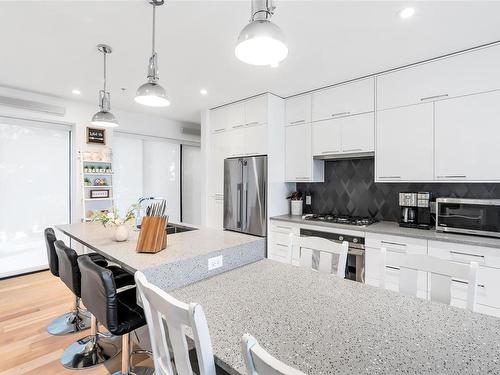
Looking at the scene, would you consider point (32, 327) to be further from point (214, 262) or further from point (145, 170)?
point (145, 170)

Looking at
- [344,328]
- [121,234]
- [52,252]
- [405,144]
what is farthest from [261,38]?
[52,252]

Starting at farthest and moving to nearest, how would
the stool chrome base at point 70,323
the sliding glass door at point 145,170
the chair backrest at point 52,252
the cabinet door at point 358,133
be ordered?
1. the sliding glass door at point 145,170
2. the cabinet door at point 358,133
3. the stool chrome base at point 70,323
4. the chair backrest at point 52,252

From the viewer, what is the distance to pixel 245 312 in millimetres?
1121

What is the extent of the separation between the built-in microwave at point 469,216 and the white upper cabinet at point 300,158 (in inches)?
57.7

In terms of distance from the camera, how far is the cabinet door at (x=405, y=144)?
271cm

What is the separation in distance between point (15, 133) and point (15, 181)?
0.68 meters

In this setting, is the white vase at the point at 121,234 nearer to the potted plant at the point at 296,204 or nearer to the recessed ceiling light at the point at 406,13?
the potted plant at the point at 296,204

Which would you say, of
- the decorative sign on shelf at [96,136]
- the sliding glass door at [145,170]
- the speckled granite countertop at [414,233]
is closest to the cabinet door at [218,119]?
the sliding glass door at [145,170]

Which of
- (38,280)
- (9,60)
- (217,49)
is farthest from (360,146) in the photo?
(38,280)

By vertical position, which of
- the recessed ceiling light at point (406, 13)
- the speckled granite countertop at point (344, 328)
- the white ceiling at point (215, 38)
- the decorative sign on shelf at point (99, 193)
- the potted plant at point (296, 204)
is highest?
the white ceiling at point (215, 38)

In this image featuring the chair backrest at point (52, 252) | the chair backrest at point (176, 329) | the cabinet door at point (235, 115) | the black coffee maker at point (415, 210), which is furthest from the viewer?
the cabinet door at point (235, 115)

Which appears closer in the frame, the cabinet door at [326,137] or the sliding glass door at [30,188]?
the cabinet door at [326,137]

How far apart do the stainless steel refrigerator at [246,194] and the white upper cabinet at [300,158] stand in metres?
0.42

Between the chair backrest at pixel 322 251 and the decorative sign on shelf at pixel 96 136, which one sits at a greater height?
the decorative sign on shelf at pixel 96 136
